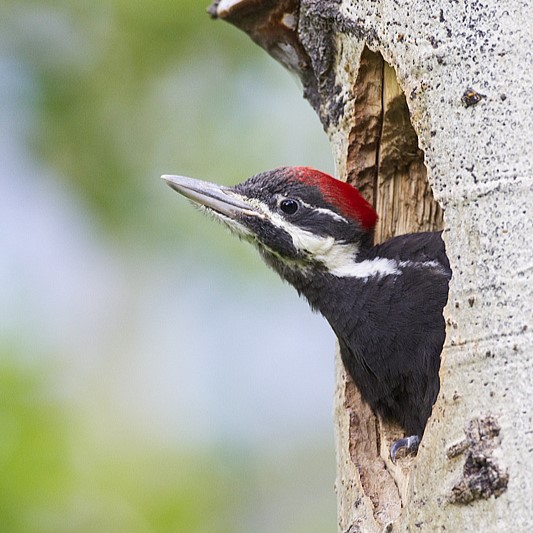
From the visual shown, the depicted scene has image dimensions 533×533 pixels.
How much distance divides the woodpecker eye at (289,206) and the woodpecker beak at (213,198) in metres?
0.08

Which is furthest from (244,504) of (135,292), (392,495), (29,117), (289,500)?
(392,495)

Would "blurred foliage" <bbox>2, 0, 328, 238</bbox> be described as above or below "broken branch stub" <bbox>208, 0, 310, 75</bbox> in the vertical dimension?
above

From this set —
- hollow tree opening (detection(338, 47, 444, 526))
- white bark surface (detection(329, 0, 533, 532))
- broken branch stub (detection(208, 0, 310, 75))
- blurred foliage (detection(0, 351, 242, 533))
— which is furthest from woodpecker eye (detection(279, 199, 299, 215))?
blurred foliage (detection(0, 351, 242, 533))

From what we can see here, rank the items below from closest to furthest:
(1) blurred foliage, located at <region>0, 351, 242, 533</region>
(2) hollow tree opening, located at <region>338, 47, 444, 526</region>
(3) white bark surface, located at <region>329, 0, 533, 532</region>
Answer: (3) white bark surface, located at <region>329, 0, 533, 532</region> < (2) hollow tree opening, located at <region>338, 47, 444, 526</region> < (1) blurred foliage, located at <region>0, 351, 242, 533</region>

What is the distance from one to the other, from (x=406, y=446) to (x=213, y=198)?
1092 millimetres

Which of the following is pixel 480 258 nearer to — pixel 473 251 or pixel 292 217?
pixel 473 251

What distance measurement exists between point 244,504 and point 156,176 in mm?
2252

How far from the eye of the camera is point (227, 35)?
6438mm

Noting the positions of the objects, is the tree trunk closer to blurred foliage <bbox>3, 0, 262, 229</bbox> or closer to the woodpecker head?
the woodpecker head

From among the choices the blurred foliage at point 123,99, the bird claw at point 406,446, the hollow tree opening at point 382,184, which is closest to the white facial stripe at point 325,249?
the hollow tree opening at point 382,184

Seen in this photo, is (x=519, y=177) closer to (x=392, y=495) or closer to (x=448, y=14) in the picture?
(x=448, y=14)

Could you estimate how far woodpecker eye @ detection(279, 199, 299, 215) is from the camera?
3.57 metres

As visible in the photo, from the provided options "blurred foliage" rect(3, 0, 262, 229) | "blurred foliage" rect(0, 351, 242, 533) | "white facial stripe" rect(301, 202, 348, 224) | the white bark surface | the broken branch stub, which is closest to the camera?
the white bark surface

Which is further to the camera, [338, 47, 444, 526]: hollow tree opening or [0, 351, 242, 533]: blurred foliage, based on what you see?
[0, 351, 242, 533]: blurred foliage
